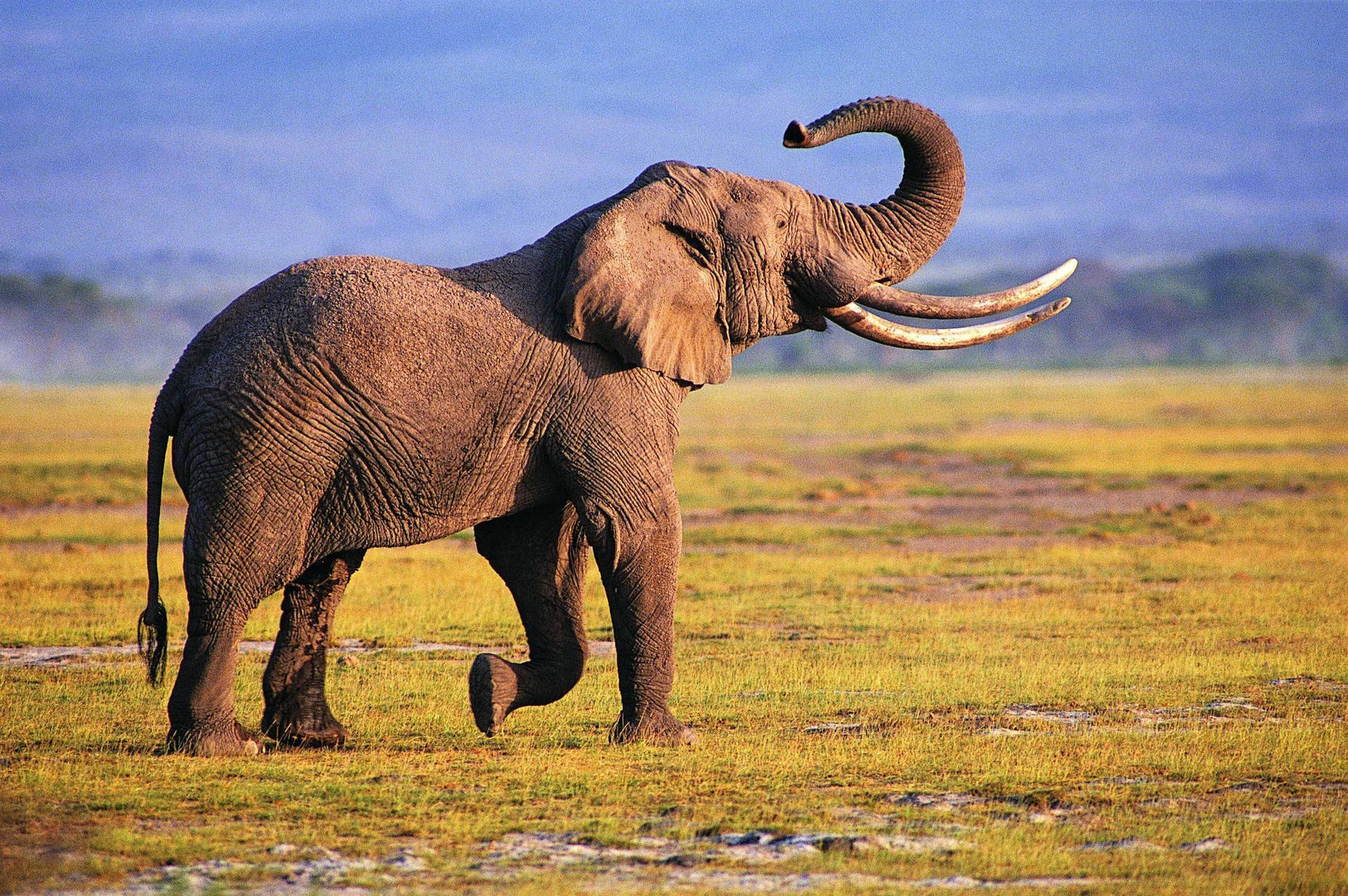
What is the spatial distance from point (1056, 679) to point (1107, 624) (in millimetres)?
2920

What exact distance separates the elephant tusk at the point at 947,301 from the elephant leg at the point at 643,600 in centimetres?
185

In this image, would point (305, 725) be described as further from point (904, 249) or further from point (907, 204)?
point (907, 204)

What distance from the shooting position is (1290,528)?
22.5 meters

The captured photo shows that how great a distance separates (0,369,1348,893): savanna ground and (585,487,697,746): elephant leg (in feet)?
0.92

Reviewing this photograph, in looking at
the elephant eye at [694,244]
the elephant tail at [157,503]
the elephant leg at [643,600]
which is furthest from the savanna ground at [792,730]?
the elephant eye at [694,244]

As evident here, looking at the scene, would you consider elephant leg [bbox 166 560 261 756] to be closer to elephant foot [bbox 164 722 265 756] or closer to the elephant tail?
elephant foot [bbox 164 722 265 756]

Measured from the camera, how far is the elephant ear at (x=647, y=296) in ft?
31.2

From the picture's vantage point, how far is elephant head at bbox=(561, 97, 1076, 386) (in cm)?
958

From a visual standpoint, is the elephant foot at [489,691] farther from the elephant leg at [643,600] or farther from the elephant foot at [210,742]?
the elephant foot at [210,742]

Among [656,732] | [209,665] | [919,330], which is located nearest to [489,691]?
[656,732]

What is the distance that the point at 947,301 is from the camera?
1050 centimetres

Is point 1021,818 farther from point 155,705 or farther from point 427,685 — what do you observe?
point 155,705

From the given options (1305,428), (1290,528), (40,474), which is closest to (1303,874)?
(1290,528)

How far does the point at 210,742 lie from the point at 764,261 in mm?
4194
